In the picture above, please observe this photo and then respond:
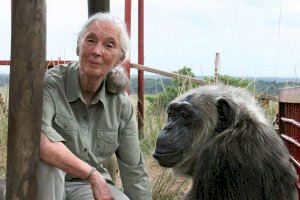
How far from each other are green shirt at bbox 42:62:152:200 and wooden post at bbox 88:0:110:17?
1073 mm

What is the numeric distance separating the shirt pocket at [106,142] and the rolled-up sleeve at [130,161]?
8cm

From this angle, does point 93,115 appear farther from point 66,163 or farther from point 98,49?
point 66,163

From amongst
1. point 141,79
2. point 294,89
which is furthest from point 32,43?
point 141,79

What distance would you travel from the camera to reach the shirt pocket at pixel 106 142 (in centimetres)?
364

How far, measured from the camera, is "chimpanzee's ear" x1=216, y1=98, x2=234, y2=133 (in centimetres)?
307

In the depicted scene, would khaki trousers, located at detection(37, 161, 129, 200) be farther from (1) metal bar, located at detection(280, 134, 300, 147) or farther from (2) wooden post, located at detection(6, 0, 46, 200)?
(1) metal bar, located at detection(280, 134, 300, 147)

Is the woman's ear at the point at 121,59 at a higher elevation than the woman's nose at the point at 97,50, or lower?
lower

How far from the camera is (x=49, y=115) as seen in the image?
130 inches

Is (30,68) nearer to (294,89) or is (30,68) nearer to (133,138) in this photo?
(133,138)

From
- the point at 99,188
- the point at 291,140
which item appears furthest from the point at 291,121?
the point at 99,188

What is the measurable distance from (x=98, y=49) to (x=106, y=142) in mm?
594

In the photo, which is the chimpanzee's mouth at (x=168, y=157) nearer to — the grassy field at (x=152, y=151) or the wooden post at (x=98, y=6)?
the wooden post at (x=98, y=6)

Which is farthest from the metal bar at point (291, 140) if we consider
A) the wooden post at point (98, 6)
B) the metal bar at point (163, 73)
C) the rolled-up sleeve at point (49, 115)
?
the metal bar at point (163, 73)

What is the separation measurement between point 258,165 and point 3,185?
239cm
